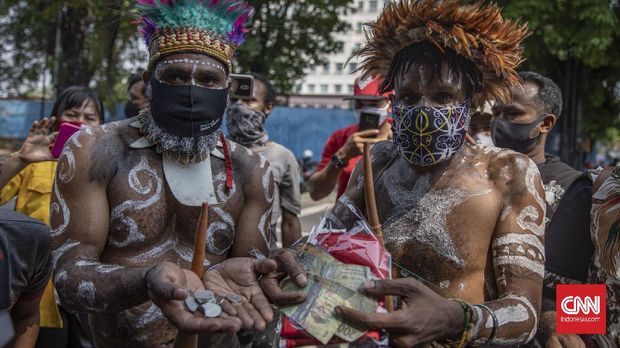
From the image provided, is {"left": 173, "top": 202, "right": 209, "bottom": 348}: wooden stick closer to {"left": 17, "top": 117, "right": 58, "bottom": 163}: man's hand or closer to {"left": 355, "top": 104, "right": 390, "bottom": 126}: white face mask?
{"left": 17, "top": 117, "right": 58, "bottom": 163}: man's hand

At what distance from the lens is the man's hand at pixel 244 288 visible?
6.10 feet

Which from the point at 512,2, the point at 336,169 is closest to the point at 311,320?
the point at 336,169

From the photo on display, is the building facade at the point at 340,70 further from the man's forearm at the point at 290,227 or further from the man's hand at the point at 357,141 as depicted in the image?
the man's forearm at the point at 290,227

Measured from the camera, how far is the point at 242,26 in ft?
9.23

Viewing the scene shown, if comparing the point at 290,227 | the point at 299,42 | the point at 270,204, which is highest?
the point at 299,42

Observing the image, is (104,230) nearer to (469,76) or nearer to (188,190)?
(188,190)

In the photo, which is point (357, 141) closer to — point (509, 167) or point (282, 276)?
point (509, 167)

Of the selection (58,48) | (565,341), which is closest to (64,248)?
(565,341)

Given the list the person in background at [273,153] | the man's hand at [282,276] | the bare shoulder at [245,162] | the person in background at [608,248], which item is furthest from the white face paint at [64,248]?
the person in background at [273,153]

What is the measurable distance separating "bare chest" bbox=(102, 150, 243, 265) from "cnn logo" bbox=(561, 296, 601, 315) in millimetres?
1394

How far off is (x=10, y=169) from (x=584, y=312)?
3.29 metres

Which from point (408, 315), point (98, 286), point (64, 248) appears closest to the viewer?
point (408, 315)

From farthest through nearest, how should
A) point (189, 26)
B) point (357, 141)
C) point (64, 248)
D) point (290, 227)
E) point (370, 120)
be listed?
point (290, 227) → point (370, 120) → point (357, 141) → point (189, 26) → point (64, 248)

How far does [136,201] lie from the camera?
2.52 meters
